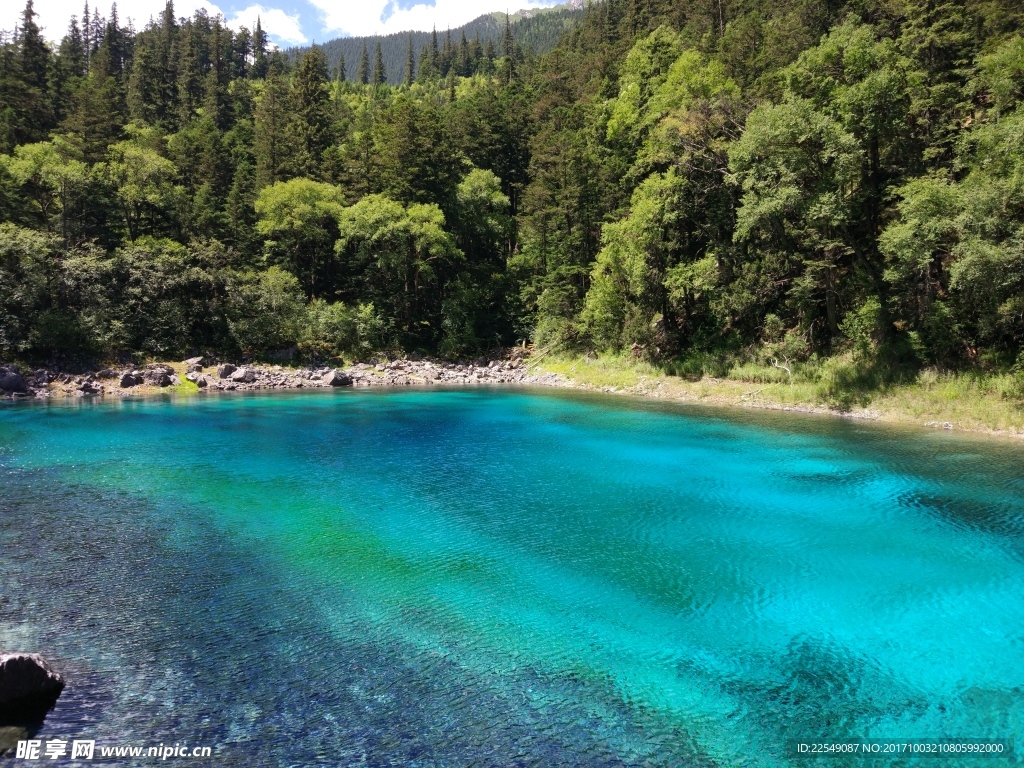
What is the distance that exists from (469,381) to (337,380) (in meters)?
9.17

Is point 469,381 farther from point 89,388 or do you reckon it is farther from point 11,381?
point 11,381

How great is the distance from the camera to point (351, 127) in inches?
2726

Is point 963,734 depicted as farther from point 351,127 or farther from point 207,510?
point 351,127

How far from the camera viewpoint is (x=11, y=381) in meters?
→ 29.9

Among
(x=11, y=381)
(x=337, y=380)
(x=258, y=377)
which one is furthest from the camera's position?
(x=337, y=380)

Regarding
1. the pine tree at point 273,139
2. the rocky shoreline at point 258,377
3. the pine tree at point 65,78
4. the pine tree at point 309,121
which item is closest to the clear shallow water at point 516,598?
the rocky shoreline at point 258,377

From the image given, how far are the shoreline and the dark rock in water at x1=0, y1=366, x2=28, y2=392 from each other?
0.07m

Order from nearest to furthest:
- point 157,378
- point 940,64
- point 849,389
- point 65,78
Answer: point 849,389
point 940,64
point 157,378
point 65,78

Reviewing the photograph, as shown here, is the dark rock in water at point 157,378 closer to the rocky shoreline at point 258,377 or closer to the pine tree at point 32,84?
the rocky shoreline at point 258,377

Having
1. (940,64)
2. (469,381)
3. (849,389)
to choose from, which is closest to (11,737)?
(849,389)

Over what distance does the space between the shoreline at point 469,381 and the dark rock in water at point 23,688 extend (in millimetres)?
26642

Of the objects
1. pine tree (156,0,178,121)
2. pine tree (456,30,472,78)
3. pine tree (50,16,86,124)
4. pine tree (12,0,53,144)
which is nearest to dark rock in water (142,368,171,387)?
pine tree (12,0,53,144)

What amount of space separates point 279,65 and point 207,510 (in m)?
105

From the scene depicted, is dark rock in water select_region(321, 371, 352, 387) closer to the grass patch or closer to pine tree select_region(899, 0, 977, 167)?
the grass patch
